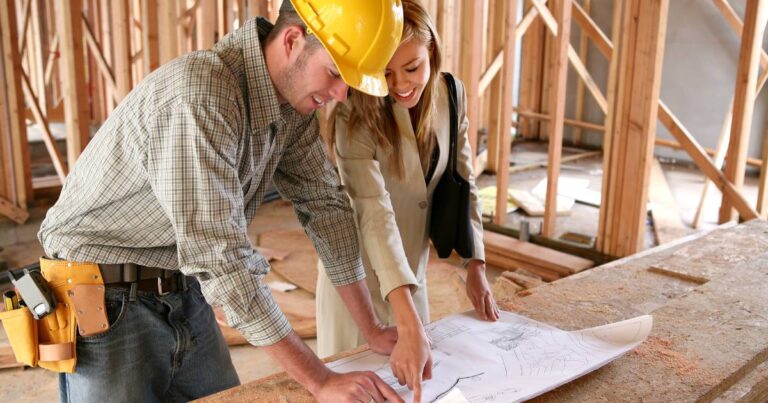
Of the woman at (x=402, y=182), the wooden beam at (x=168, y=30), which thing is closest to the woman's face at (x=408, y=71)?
the woman at (x=402, y=182)

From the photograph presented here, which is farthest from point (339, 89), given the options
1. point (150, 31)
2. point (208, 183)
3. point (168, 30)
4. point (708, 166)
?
point (150, 31)

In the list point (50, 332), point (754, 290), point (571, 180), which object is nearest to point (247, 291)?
point (50, 332)

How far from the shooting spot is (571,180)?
6.73 meters

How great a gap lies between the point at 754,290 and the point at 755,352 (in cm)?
51

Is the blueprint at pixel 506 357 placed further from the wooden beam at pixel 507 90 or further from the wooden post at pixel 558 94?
the wooden beam at pixel 507 90

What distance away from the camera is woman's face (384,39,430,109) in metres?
1.89

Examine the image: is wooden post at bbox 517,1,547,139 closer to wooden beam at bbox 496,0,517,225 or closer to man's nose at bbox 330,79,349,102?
wooden beam at bbox 496,0,517,225

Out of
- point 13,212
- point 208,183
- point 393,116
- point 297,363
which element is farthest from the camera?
point 13,212

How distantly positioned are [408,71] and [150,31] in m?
4.00

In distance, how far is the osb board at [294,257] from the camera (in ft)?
15.8

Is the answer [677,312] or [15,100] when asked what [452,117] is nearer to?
[677,312]

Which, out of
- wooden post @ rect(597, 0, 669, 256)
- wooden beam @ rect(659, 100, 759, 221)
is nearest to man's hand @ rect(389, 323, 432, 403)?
wooden post @ rect(597, 0, 669, 256)

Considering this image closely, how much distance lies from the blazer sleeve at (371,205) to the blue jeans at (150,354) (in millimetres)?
532

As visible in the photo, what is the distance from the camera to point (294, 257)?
5277mm
